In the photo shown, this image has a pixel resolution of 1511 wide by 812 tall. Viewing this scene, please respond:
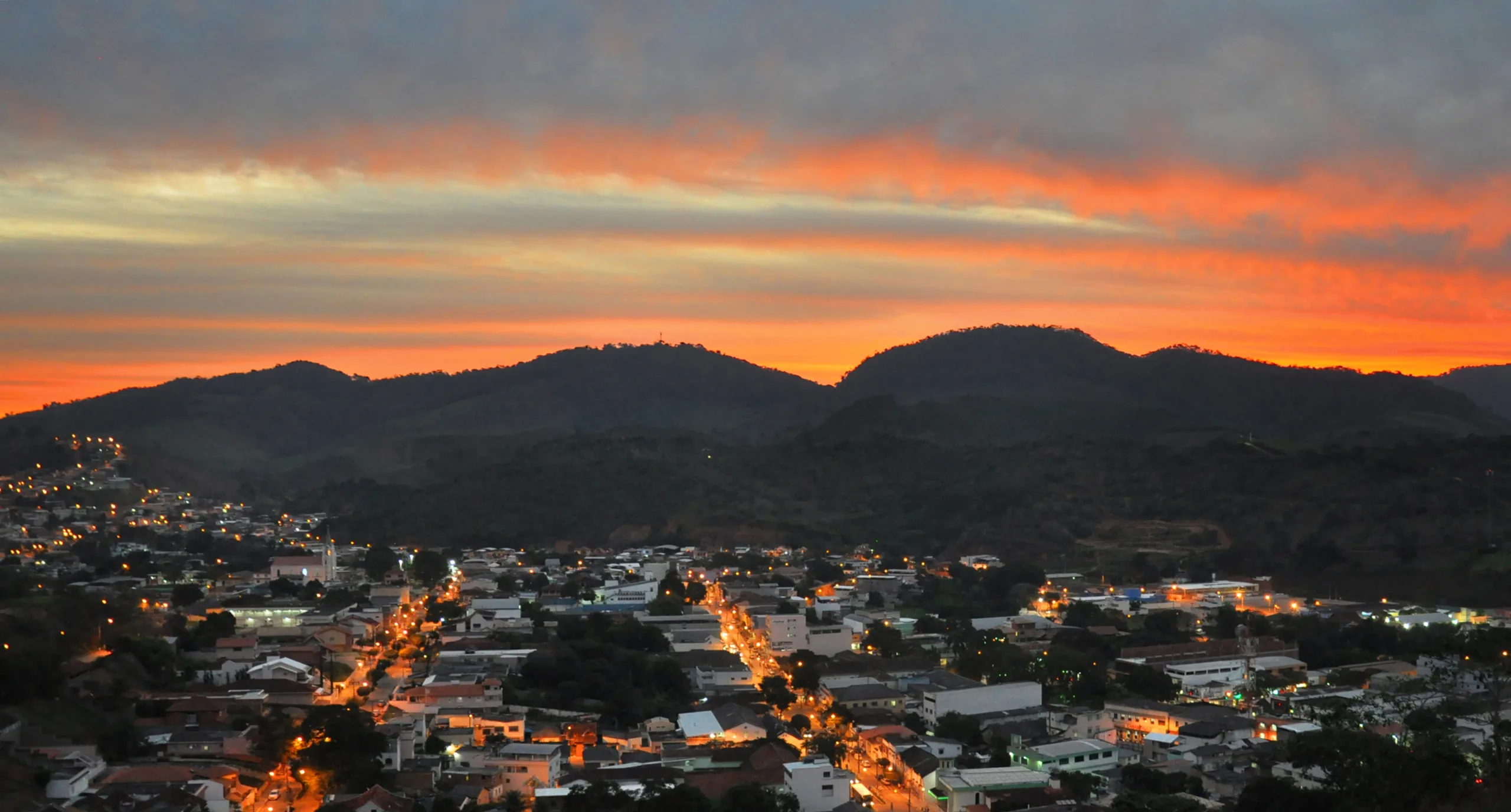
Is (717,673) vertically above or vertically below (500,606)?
below

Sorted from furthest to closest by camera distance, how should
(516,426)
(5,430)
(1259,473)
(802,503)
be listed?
1. (516,426)
2. (5,430)
3. (802,503)
4. (1259,473)

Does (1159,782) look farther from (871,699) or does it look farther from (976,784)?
(871,699)

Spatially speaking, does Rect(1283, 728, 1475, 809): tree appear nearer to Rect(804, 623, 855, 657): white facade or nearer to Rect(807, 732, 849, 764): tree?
Rect(807, 732, 849, 764): tree

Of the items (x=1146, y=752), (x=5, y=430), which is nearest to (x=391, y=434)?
(x=5, y=430)

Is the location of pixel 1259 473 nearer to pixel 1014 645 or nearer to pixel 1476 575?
pixel 1476 575

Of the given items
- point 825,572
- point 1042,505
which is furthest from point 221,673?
point 1042,505
